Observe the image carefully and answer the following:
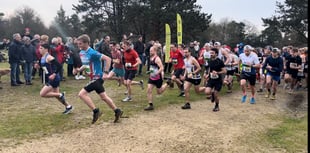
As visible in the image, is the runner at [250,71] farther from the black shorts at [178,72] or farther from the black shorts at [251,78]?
the black shorts at [178,72]

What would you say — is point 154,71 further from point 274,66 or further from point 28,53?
point 28,53

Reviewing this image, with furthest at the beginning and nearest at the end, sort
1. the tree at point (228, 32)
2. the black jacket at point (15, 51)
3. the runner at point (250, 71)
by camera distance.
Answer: the tree at point (228, 32) < the black jacket at point (15, 51) < the runner at point (250, 71)

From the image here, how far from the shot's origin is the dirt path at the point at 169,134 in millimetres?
5516

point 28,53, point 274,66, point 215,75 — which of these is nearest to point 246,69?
point 274,66

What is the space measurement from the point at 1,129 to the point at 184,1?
26240mm

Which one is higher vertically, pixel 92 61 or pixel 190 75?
pixel 92 61

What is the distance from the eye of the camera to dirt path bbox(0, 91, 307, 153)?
5516mm

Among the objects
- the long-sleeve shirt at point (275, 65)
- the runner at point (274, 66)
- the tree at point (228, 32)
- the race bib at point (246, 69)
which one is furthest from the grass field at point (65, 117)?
the tree at point (228, 32)

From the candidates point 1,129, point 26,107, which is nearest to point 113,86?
point 26,107

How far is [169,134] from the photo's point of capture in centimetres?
629

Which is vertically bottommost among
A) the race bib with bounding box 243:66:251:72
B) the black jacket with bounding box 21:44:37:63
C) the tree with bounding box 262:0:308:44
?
the race bib with bounding box 243:66:251:72

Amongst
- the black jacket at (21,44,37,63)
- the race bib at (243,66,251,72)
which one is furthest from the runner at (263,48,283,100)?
the black jacket at (21,44,37,63)

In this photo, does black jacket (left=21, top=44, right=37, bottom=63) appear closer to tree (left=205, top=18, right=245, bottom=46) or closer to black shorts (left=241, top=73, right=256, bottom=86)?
black shorts (left=241, top=73, right=256, bottom=86)

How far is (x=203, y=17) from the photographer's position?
30.8 meters
